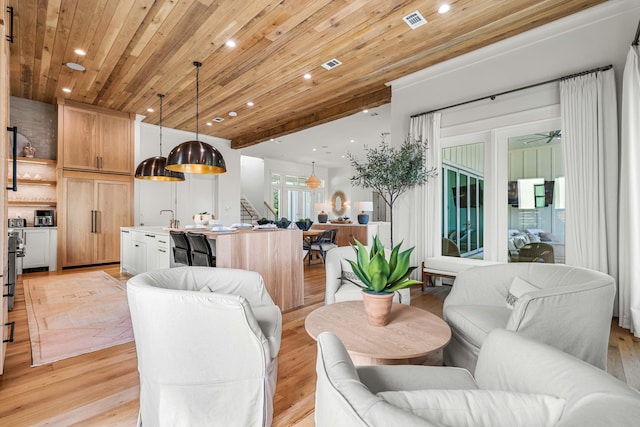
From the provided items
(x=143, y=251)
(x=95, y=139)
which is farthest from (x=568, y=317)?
(x=95, y=139)

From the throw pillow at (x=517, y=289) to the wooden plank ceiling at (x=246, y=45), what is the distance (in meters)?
2.54

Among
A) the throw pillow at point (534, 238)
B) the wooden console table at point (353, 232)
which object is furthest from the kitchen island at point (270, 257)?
the wooden console table at point (353, 232)

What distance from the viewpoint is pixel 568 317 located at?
1.67 metres

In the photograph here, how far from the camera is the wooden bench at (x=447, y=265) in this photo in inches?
150

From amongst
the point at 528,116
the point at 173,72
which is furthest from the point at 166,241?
the point at 528,116

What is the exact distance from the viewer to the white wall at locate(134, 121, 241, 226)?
6.70 meters

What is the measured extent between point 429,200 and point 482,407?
149 inches

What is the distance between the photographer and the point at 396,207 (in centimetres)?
470

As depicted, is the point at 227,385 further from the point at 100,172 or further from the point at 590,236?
the point at 100,172

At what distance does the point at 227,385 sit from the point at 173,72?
170 inches

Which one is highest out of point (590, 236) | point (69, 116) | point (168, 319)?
point (69, 116)

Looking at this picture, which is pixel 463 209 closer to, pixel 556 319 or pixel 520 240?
pixel 520 240

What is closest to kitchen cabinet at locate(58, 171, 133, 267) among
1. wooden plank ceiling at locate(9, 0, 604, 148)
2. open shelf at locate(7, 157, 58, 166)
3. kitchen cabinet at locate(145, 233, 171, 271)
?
open shelf at locate(7, 157, 58, 166)

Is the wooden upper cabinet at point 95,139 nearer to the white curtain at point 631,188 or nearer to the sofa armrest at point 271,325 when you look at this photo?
the sofa armrest at point 271,325
